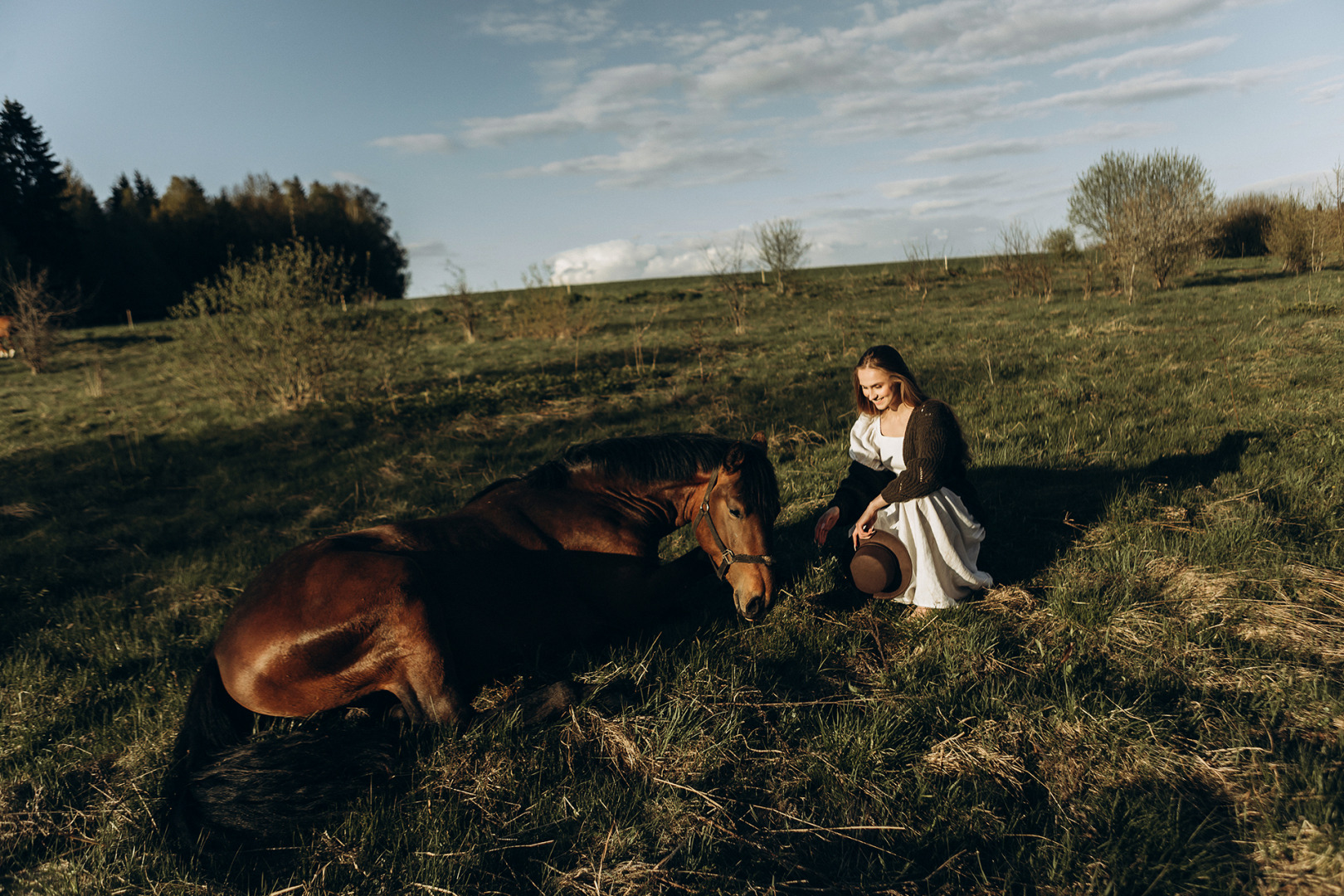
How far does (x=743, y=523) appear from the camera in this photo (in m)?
3.49

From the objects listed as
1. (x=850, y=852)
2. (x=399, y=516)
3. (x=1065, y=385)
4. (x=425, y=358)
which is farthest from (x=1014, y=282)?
(x=850, y=852)

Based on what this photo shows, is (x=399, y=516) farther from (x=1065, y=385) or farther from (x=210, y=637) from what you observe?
(x=1065, y=385)

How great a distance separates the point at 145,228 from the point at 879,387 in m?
66.2

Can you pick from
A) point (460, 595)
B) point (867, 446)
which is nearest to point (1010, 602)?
point (867, 446)

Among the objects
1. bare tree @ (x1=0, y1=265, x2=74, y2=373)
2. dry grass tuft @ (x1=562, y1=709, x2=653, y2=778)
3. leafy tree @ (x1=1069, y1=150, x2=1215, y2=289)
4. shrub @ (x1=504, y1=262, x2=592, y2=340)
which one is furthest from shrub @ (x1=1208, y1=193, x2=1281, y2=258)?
bare tree @ (x1=0, y1=265, x2=74, y2=373)

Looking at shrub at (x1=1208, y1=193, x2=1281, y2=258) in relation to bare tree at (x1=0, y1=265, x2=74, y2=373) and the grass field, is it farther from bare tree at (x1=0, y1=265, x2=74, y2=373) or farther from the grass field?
bare tree at (x1=0, y1=265, x2=74, y2=373)

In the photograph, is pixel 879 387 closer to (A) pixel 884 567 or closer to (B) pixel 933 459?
→ (B) pixel 933 459

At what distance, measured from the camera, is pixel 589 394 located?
1133 cm

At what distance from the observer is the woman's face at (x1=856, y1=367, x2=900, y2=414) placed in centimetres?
386

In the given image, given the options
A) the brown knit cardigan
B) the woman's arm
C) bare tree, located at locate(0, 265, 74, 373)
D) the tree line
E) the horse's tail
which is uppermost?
the tree line

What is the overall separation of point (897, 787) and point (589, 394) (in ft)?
31.0

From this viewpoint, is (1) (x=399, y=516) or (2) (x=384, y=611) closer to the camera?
(2) (x=384, y=611)

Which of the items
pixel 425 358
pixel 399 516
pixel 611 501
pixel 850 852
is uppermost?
pixel 425 358

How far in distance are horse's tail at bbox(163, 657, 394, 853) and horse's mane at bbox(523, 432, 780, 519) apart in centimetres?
168
